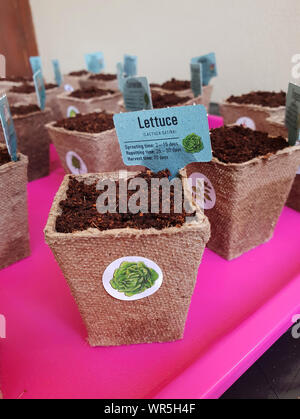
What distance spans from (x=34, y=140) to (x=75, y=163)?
0.36m

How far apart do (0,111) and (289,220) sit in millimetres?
1180

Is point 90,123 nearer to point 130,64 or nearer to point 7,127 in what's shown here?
point 7,127

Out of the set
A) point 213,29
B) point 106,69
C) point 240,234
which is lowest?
point 240,234

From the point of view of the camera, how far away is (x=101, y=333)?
0.93m

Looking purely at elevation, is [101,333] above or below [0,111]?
below

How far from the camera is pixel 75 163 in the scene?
1655mm

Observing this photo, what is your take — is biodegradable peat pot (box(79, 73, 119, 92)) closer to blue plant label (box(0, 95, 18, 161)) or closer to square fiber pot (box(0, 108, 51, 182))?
square fiber pot (box(0, 108, 51, 182))

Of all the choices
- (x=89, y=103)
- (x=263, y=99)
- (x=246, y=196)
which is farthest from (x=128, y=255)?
(x=89, y=103)

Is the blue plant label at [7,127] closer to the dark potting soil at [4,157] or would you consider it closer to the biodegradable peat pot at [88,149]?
the dark potting soil at [4,157]

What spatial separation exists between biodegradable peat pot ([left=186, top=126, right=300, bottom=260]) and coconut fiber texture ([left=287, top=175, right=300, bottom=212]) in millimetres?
244

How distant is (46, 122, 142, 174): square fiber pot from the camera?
149cm

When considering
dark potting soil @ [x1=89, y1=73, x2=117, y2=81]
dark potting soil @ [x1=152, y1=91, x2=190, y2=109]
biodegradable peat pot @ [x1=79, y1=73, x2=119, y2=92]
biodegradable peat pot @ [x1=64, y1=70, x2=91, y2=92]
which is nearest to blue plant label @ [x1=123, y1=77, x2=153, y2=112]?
dark potting soil @ [x1=152, y1=91, x2=190, y2=109]

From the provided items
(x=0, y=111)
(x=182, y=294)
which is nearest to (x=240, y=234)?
(x=182, y=294)

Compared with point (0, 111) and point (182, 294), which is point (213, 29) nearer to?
point (0, 111)
